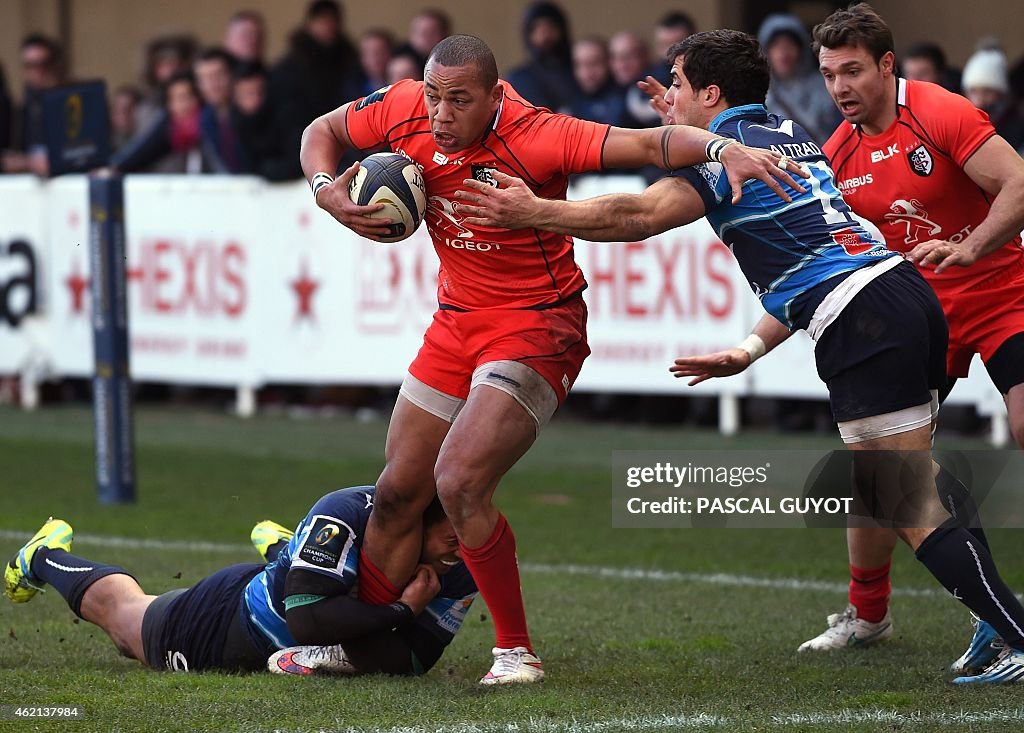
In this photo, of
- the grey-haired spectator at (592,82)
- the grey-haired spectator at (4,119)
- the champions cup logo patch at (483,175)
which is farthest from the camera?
the grey-haired spectator at (4,119)

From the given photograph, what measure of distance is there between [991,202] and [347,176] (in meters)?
2.39

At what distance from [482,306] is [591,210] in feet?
2.31

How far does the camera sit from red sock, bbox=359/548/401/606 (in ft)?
19.7

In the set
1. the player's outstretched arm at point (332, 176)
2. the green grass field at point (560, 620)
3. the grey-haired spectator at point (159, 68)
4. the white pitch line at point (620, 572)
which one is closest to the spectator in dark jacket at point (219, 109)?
the grey-haired spectator at point (159, 68)

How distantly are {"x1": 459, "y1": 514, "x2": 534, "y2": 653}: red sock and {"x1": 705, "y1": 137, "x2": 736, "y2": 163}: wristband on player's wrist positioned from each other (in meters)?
1.40

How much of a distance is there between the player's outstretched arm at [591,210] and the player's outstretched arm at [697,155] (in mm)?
107

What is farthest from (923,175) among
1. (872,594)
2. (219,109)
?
(219,109)

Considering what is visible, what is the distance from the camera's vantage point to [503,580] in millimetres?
6043

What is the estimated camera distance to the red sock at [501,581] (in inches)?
236

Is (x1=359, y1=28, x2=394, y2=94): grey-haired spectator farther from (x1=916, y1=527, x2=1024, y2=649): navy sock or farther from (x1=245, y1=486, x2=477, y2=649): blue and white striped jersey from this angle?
(x1=916, y1=527, x2=1024, y2=649): navy sock

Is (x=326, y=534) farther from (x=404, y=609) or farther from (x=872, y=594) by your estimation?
(x=872, y=594)

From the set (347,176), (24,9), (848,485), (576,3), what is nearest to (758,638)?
(848,485)

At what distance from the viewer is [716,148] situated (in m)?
5.74

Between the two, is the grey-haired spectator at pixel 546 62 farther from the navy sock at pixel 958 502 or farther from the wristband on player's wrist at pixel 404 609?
the wristband on player's wrist at pixel 404 609
